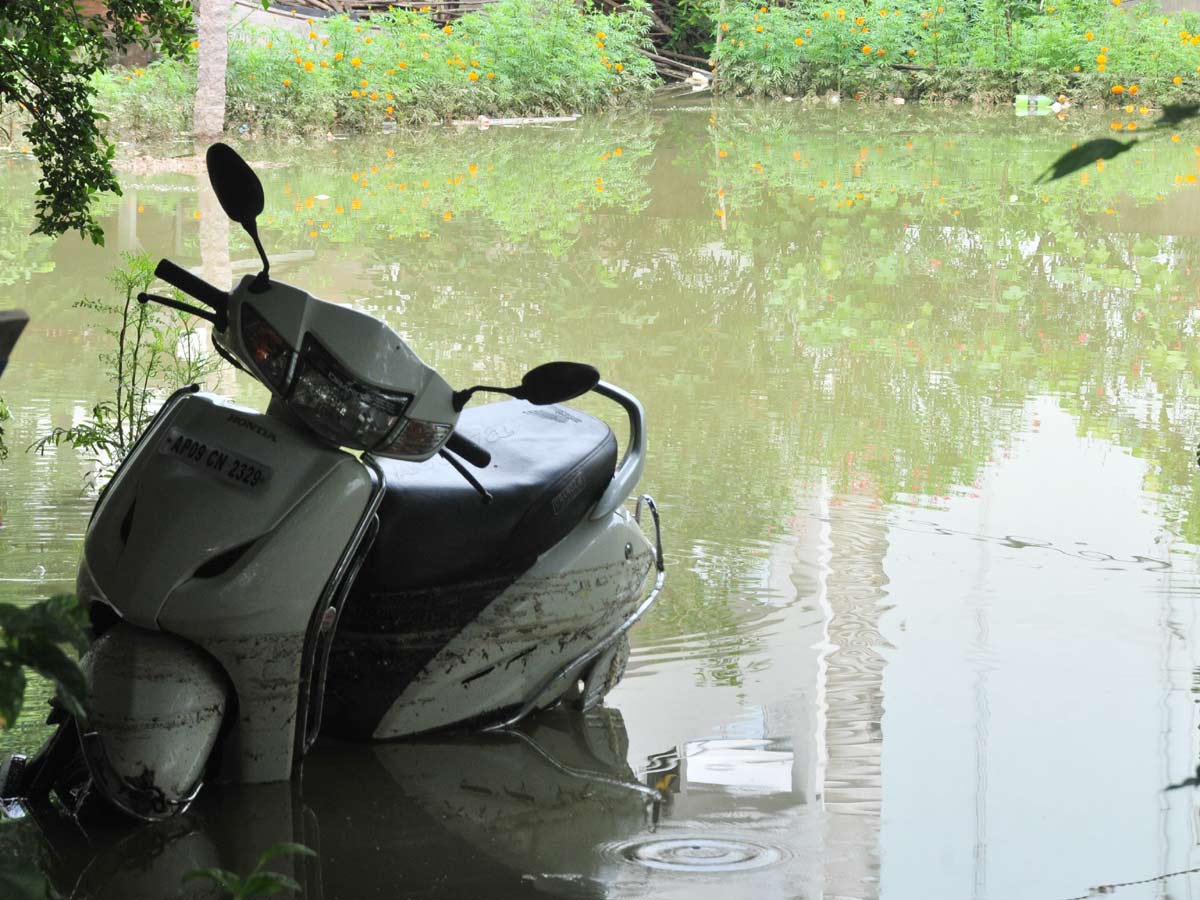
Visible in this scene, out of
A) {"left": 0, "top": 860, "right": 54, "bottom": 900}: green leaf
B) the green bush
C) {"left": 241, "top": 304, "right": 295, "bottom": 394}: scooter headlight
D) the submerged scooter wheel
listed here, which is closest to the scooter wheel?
the submerged scooter wheel

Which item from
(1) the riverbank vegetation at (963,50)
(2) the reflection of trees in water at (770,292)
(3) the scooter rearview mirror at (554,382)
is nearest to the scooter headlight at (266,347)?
(3) the scooter rearview mirror at (554,382)

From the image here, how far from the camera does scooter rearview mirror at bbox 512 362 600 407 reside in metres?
2.10

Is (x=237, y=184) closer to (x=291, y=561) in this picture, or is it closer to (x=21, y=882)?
(x=291, y=561)

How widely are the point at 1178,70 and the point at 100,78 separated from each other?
9.96 meters

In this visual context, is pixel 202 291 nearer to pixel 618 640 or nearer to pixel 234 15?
pixel 618 640

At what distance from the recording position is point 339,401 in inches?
80.9

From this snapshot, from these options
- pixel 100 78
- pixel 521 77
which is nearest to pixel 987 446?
pixel 100 78

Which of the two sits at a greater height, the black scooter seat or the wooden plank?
the wooden plank

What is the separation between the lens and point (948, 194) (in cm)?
959

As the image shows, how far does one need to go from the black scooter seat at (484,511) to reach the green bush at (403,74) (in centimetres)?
897

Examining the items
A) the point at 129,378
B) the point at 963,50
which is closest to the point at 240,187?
the point at 129,378

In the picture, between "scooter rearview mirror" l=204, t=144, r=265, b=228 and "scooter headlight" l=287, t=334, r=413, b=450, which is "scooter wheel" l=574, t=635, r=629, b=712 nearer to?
"scooter headlight" l=287, t=334, r=413, b=450

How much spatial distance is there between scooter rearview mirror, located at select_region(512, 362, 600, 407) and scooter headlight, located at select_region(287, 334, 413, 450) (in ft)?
0.58

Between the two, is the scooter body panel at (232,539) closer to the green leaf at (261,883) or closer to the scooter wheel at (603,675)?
the scooter wheel at (603,675)
